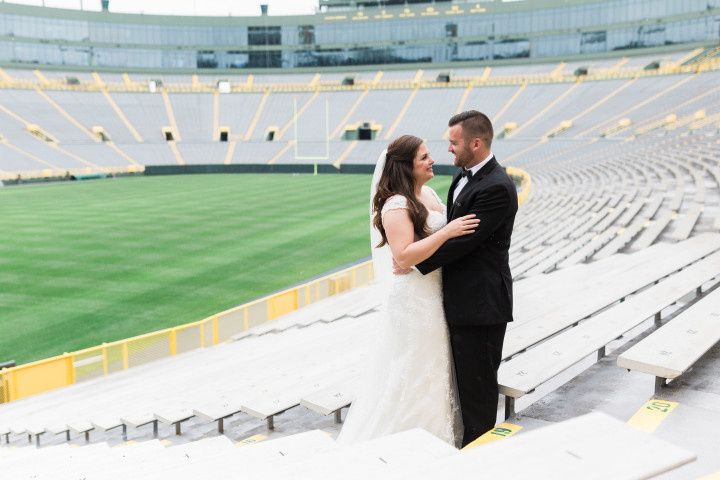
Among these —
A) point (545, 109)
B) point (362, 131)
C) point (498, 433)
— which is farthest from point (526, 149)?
point (498, 433)

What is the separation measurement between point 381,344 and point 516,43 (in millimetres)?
75546

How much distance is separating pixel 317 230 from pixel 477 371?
22.5 metres

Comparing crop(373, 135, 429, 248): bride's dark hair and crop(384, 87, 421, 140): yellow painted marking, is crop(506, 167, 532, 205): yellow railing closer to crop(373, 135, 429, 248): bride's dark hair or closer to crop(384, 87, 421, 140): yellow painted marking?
crop(384, 87, 421, 140): yellow painted marking

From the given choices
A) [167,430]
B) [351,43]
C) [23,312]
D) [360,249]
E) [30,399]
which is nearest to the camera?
[167,430]

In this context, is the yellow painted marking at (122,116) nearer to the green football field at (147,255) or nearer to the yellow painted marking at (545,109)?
the green football field at (147,255)

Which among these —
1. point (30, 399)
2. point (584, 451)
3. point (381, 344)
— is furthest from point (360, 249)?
point (584, 451)

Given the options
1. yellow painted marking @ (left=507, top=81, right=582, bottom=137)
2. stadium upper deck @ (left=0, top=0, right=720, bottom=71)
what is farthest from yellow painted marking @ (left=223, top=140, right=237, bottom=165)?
yellow painted marking @ (left=507, top=81, right=582, bottom=137)

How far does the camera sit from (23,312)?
1577cm

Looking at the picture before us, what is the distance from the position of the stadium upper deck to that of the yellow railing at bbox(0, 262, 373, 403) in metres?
64.0

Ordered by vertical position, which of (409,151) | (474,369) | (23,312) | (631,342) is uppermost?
(409,151)

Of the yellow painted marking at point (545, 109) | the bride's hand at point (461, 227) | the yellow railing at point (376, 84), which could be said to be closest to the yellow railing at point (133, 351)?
the bride's hand at point (461, 227)

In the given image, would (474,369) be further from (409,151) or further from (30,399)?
(30,399)

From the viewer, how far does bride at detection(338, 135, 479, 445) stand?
386 centimetres

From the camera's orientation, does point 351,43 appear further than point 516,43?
Yes
